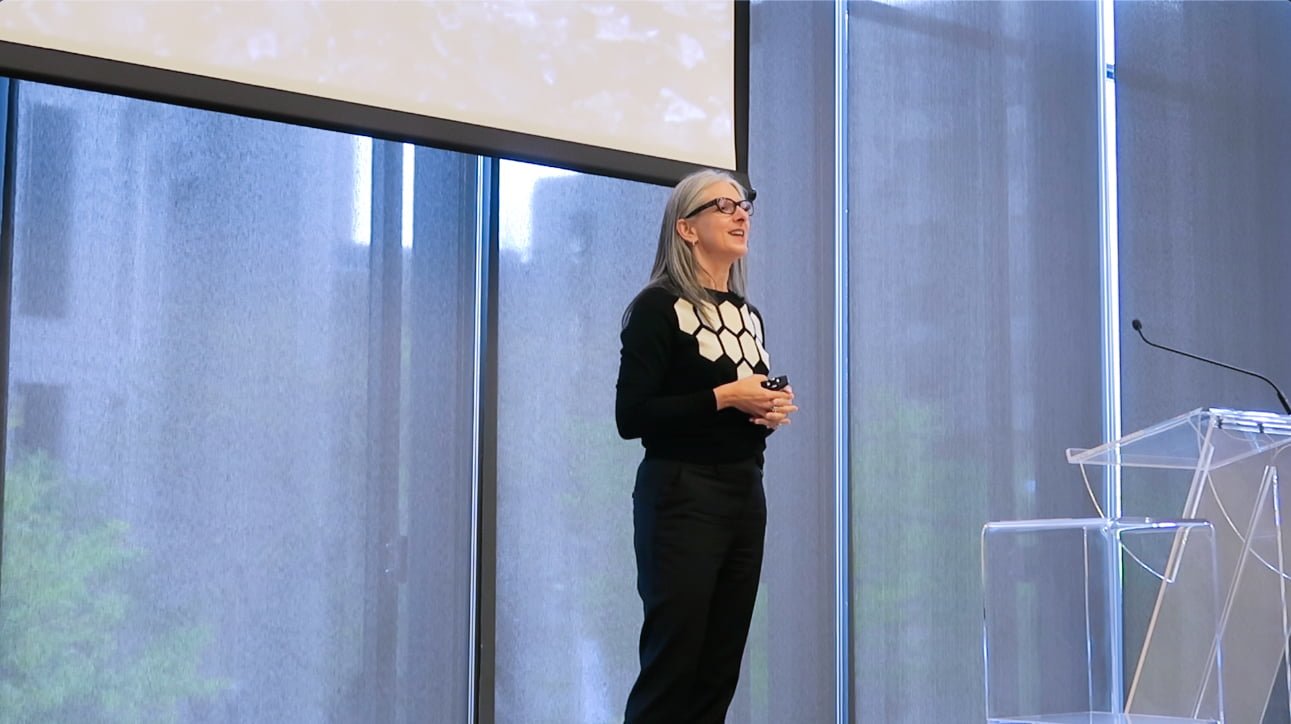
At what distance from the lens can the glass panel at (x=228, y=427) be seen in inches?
107

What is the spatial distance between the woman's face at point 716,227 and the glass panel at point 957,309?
1.38 meters

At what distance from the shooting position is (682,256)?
2582 millimetres

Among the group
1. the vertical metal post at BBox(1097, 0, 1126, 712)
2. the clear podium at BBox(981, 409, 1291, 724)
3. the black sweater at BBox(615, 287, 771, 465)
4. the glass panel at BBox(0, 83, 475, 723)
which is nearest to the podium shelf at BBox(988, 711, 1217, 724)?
the clear podium at BBox(981, 409, 1291, 724)

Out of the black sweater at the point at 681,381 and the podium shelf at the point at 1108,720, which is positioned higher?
the black sweater at the point at 681,381

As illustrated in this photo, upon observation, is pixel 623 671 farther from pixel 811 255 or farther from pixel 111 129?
pixel 111 129

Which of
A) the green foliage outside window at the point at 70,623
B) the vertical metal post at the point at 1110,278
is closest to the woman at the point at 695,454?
the green foliage outside window at the point at 70,623

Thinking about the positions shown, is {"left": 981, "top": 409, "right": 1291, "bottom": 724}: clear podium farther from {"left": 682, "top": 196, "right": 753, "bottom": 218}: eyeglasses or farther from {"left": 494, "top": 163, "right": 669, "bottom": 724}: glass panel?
{"left": 494, "top": 163, "right": 669, "bottom": 724}: glass panel

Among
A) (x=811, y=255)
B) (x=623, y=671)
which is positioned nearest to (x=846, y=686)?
(x=623, y=671)

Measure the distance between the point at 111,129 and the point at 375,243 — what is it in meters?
0.62

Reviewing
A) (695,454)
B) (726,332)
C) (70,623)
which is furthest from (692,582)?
(70,623)

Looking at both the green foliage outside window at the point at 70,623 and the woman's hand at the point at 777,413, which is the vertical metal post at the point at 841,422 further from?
→ the green foliage outside window at the point at 70,623

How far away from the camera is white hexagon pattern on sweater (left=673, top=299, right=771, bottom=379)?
2.50 metres

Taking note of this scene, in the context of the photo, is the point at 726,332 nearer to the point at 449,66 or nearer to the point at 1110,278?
the point at 449,66

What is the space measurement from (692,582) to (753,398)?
0.34m
